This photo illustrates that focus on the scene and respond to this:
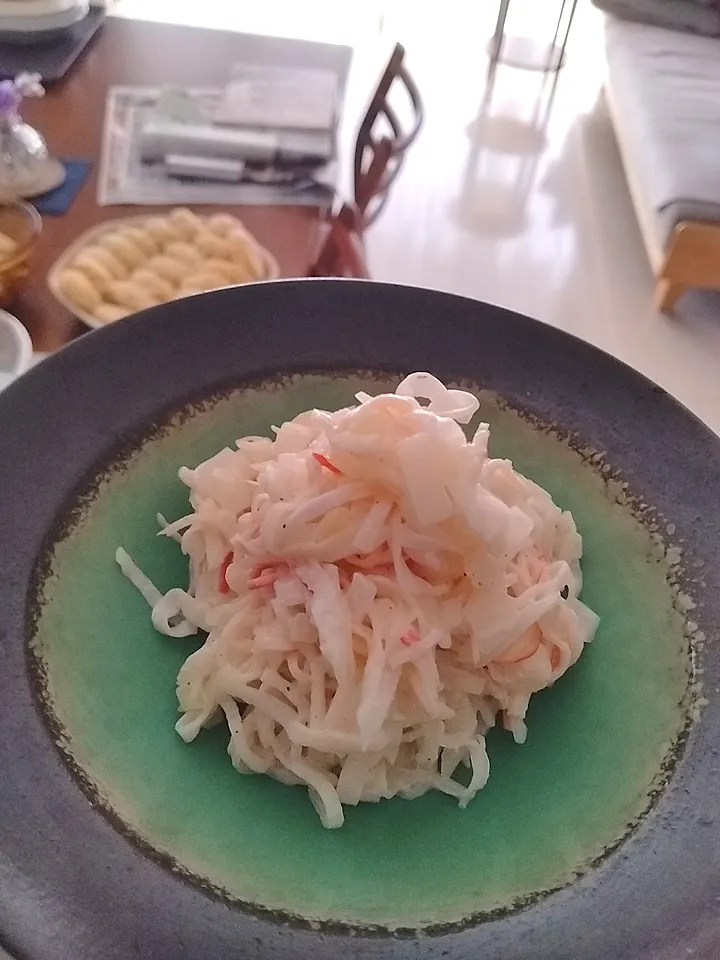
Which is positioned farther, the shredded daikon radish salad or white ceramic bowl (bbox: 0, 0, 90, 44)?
white ceramic bowl (bbox: 0, 0, 90, 44)

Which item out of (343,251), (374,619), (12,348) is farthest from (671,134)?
(374,619)

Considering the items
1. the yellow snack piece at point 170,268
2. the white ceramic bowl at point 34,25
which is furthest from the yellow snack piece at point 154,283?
the white ceramic bowl at point 34,25

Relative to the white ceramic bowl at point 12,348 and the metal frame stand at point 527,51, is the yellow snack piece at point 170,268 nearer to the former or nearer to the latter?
the white ceramic bowl at point 12,348

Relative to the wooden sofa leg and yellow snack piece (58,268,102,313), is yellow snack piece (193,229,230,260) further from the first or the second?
the wooden sofa leg

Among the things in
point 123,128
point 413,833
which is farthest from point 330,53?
point 413,833

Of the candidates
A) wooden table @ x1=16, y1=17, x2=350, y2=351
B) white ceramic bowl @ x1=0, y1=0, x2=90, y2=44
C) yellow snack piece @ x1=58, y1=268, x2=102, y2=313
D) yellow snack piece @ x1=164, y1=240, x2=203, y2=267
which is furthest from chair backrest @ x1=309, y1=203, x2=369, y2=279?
white ceramic bowl @ x1=0, y1=0, x2=90, y2=44

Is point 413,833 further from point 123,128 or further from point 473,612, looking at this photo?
point 123,128
